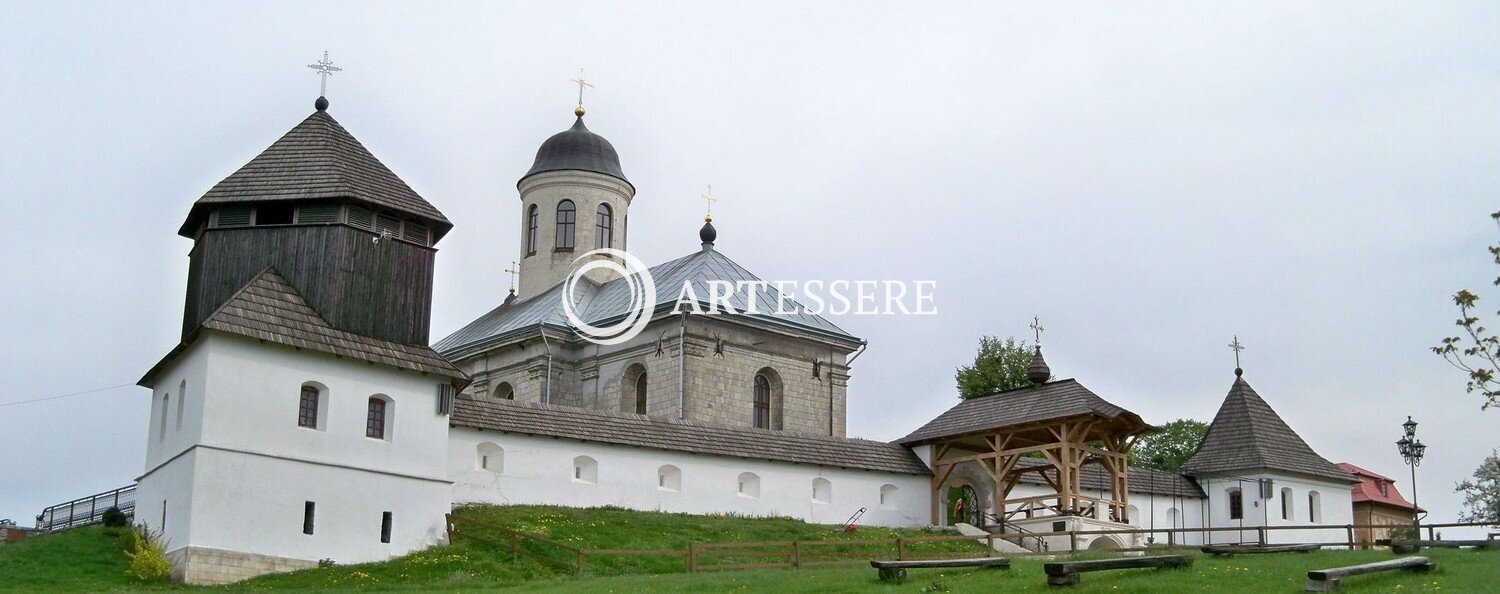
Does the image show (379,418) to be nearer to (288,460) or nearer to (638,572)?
(288,460)

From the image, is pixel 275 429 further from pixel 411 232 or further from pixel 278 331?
pixel 411 232

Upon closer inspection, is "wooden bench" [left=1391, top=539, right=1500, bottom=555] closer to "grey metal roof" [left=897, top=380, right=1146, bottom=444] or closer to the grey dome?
"grey metal roof" [left=897, top=380, right=1146, bottom=444]

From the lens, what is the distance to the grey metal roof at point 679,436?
2928cm

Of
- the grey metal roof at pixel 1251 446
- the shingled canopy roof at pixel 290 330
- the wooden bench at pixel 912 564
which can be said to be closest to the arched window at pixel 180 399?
the shingled canopy roof at pixel 290 330

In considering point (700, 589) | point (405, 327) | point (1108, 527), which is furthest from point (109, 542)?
point (1108, 527)

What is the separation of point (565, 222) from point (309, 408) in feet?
77.5

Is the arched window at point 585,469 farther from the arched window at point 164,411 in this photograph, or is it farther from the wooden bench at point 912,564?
the wooden bench at point 912,564

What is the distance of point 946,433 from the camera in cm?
3456

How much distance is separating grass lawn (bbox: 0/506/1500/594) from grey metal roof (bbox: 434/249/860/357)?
448 inches

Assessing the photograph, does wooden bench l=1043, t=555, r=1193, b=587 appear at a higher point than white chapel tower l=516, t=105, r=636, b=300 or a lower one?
lower

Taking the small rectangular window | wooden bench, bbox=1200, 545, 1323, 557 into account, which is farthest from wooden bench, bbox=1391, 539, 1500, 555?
the small rectangular window

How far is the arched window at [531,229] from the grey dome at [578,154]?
1.14 m

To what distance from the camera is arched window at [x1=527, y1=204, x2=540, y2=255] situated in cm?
5000

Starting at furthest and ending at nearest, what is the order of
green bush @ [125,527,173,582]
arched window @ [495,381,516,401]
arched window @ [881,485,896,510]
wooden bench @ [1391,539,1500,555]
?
arched window @ [495,381,516,401], arched window @ [881,485,896,510], green bush @ [125,527,173,582], wooden bench @ [1391,539,1500,555]
